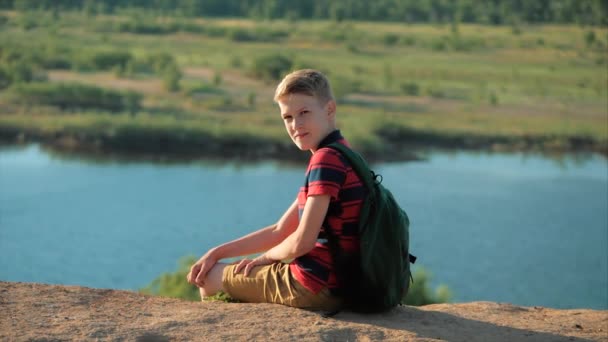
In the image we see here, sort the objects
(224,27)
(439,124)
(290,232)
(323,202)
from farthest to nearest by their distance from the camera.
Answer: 1. (224,27)
2. (439,124)
3. (290,232)
4. (323,202)

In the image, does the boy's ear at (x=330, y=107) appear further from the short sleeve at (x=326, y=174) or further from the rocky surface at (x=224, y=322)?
the rocky surface at (x=224, y=322)

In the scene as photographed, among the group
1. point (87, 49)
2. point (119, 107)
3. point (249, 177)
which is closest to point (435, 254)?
point (249, 177)

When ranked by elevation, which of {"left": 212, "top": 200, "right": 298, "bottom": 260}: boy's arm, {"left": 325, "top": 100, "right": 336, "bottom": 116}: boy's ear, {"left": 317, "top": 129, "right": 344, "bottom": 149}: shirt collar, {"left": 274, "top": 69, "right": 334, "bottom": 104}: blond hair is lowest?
{"left": 212, "top": 200, "right": 298, "bottom": 260}: boy's arm

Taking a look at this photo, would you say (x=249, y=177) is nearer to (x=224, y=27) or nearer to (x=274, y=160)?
(x=274, y=160)

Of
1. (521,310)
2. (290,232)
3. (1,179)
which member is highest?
(290,232)

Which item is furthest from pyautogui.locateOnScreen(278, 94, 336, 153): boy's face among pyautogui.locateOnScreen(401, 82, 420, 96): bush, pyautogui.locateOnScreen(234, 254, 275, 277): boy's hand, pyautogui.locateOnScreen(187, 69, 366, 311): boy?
pyautogui.locateOnScreen(401, 82, 420, 96): bush

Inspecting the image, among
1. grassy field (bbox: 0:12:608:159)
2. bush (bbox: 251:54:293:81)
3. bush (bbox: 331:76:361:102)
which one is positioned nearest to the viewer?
grassy field (bbox: 0:12:608:159)

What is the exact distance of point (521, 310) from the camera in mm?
5066

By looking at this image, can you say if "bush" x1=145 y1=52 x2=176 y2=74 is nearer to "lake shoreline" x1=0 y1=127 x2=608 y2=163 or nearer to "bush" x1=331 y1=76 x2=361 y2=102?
"bush" x1=331 y1=76 x2=361 y2=102

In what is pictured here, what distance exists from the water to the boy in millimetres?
6758

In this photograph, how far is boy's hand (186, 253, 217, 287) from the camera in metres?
4.57

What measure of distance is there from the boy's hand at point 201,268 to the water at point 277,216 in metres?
6.52

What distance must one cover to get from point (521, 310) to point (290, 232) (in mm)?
1288

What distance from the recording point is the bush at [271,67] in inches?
1030
